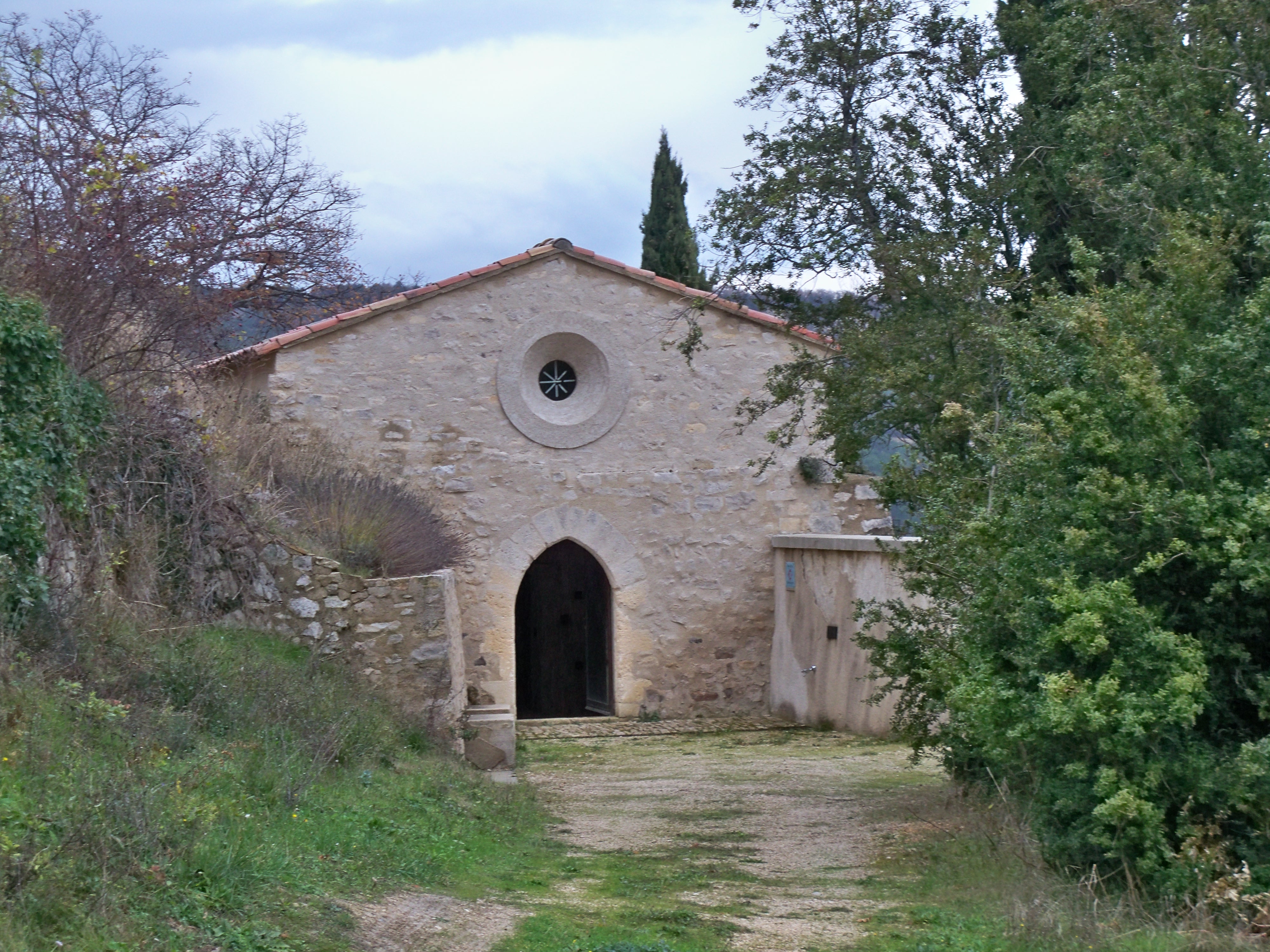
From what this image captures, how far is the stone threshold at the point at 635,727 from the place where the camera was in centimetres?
1320

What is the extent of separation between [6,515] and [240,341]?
26.9ft

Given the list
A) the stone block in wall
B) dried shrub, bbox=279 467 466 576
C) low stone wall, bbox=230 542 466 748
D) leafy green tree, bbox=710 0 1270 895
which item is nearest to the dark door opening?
dried shrub, bbox=279 467 466 576

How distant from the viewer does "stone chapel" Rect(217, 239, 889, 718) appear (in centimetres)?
1340

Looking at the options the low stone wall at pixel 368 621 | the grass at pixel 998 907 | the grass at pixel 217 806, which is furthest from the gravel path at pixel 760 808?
the low stone wall at pixel 368 621

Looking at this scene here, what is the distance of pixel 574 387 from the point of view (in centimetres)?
1438

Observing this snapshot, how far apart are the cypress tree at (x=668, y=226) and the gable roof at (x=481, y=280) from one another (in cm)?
597

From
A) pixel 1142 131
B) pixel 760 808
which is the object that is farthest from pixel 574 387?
pixel 1142 131

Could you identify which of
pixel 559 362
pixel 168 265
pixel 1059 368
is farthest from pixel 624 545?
pixel 1059 368

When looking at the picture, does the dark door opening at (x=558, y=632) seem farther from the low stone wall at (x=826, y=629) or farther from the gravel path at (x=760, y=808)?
the gravel path at (x=760, y=808)

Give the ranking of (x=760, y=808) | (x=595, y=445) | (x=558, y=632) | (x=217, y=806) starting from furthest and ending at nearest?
(x=558, y=632) → (x=595, y=445) → (x=760, y=808) → (x=217, y=806)

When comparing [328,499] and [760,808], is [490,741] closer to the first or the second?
[760,808]

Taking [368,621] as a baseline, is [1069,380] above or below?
above

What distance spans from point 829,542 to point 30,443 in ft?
28.6

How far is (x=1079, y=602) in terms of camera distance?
5098 millimetres
